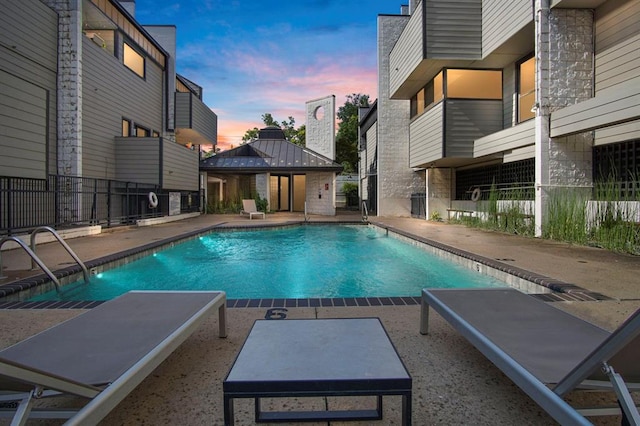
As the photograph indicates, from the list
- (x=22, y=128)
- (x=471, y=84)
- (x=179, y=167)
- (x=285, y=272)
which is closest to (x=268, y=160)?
(x=179, y=167)

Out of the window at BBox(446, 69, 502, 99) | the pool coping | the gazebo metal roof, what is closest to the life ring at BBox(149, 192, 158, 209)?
the gazebo metal roof

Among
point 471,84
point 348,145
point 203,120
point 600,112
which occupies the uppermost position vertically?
point 348,145

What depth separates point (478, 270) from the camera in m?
5.41

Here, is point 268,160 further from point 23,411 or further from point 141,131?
point 23,411

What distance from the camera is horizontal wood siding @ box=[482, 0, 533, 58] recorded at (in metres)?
8.47

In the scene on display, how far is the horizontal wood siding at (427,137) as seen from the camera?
1122cm

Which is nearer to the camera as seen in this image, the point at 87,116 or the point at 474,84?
the point at 87,116

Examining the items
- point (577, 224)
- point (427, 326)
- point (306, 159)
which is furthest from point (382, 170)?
point (427, 326)

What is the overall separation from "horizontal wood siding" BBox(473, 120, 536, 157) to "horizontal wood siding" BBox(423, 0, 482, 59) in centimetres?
258

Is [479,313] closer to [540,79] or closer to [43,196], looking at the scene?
[540,79]

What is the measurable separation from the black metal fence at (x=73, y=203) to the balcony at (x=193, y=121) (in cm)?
312

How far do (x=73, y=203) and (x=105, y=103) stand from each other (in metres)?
3.76

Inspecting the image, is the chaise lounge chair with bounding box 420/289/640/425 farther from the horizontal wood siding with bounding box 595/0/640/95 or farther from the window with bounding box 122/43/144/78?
the window with bounding box 122/43/144/78

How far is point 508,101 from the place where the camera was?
1070 cm
